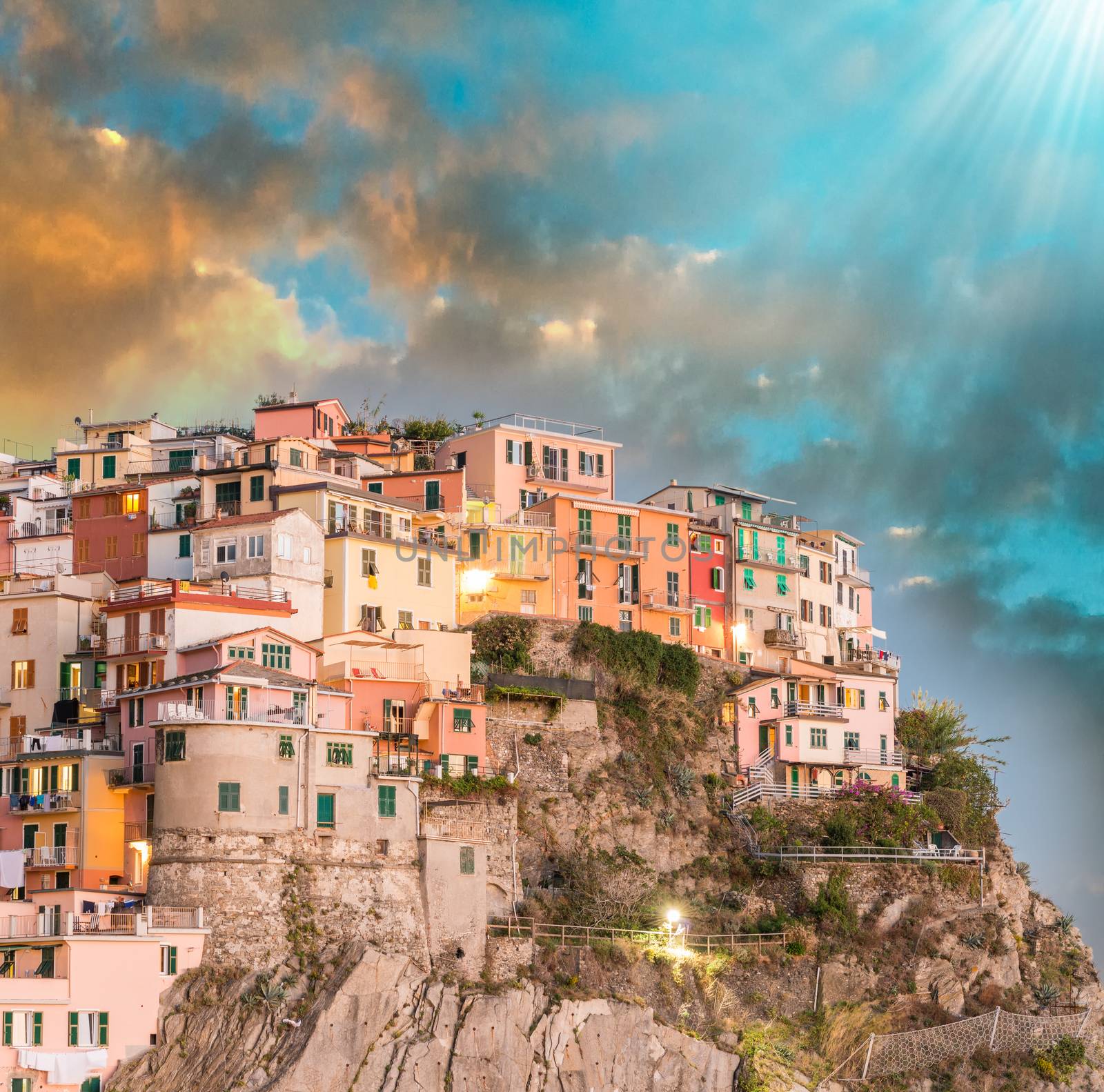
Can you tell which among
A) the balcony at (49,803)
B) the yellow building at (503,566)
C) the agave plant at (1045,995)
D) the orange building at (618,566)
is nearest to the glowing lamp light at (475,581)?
the yellow building at (503,566)

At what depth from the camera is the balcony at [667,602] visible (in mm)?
97312

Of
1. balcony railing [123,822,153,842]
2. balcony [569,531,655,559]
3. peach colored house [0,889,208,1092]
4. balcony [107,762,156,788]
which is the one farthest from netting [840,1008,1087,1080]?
balcony [107,762,156,788]

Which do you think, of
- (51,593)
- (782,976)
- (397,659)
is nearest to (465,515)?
(397,659)

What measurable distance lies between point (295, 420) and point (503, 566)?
605 inches

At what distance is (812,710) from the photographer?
310ft

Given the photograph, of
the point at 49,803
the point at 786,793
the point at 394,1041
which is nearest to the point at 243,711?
the point at 49,803

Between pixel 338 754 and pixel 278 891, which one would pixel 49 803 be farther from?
pixel 338 754

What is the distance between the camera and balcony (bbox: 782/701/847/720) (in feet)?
306

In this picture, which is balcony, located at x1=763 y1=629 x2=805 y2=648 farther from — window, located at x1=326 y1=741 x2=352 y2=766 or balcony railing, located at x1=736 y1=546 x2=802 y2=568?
window, located at x1=326 y1=741 x2=352 y2=766

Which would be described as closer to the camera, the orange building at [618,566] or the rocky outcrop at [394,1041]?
the rocky outcrop at [394,1041]

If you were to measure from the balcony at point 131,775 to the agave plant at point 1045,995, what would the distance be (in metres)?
40.2

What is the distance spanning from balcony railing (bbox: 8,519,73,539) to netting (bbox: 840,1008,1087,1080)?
4350 cm

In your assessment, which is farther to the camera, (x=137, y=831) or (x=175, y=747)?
(x=137, y=831)

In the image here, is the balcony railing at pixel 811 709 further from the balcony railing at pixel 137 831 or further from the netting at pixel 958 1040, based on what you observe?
the balcony railing at pixel 137 831
